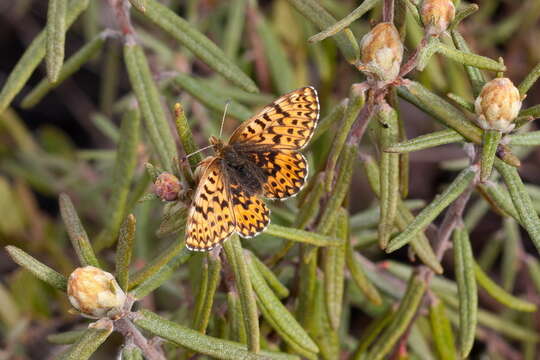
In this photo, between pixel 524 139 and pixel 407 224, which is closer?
pixel 524 139

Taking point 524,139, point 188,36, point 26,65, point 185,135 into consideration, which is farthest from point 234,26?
point 524,139

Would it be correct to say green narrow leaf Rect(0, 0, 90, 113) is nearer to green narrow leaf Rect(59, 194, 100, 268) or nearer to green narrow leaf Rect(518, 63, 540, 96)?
green narrow leaf Rect(59, 194, 100, 268)

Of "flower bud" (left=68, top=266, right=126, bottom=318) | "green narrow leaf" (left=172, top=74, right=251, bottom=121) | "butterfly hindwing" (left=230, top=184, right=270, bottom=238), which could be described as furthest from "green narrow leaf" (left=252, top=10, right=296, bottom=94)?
"flower bud" (left=68, top=266, right=126, bottom=318)

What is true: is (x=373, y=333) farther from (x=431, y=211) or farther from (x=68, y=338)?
(x=68, y=338)

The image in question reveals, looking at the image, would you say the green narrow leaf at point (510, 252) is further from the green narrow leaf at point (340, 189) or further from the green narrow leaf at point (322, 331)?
the green narrow leaf at point (340, 189)

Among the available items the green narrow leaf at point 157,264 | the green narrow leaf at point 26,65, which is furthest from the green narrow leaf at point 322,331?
the green narrow leaf at point 26,65

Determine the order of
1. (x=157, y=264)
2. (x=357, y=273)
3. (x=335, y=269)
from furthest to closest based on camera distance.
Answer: (x=357, y=273), (x=335, y=269), (x=157, y=264)

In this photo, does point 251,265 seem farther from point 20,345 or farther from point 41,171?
point 41,171

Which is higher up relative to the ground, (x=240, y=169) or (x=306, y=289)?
(x=240, y=169)
